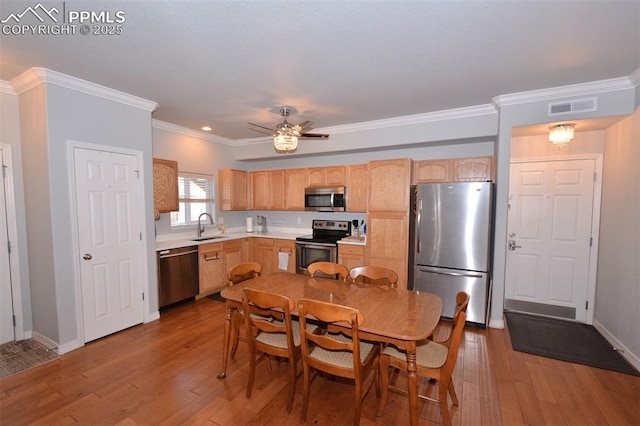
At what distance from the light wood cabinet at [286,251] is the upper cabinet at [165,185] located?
68.3 inches

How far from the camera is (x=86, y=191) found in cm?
298

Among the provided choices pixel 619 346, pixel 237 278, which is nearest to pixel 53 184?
pixel 237 278

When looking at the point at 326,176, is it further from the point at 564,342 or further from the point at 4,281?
the point at 4,281

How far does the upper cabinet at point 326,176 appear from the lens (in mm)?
4816

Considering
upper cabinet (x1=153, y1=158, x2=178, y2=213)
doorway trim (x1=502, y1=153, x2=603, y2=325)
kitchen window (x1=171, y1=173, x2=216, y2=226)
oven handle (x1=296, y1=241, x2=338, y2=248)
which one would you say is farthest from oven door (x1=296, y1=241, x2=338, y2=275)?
doorway trim (x1=502, y1=153, x2=603, y2=325)

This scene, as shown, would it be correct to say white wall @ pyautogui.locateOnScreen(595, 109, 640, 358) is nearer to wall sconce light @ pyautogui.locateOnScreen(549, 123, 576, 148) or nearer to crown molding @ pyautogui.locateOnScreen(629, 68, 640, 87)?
crown molding @ pyautogui.locateOnScreen(629, 68, 640, 87)

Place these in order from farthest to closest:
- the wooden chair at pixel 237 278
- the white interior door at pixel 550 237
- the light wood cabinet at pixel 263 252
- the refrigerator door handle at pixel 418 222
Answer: the light wood cabinet at pixel 263 252 < the refrigerator door handle at pixel 418 222 < the white interior door at pixel 550 237 < the wooden chair at pixel 237 278

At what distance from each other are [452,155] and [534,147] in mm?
1014

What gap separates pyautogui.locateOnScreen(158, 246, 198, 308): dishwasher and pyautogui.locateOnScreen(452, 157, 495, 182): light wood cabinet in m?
3.99

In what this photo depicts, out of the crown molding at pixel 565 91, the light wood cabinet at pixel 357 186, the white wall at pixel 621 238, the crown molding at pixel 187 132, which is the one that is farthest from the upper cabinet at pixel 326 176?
the white wall at pixel 621 238

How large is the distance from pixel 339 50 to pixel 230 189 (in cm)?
363

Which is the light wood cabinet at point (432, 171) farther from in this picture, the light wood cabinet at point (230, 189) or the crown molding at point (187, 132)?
the crown molding at point (187, 132)

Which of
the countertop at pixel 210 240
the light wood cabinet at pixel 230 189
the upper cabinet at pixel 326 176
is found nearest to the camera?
the countertop at pixel 210 240

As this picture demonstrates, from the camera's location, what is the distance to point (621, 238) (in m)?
2.99
